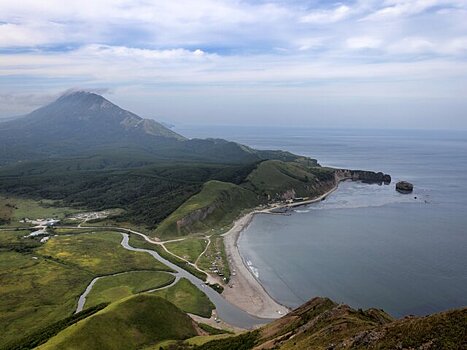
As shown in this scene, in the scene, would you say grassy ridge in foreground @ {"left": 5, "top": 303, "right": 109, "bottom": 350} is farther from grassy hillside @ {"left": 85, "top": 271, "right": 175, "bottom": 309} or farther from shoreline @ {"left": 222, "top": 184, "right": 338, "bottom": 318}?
shoreline @ {"left": 222, "top": 184, "right": 338, "bottom": 318}

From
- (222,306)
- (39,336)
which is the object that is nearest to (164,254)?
(222,306)

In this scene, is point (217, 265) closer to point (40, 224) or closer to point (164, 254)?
point (164, 254)

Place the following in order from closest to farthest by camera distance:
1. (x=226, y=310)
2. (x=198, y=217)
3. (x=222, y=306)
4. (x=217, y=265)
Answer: (x=226, y=310)
(x=222, y=306)
(x=217, y=265)
(x=198, y=217)

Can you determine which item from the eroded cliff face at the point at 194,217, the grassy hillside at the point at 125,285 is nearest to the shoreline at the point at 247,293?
the grassy hillside at the point at 125,285

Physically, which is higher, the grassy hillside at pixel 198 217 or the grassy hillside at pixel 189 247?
the grassy hillside at pixel 198 217

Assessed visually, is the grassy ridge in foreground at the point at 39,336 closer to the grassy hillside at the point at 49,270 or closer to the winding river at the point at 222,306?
the grassy hillside at the point at 49,270

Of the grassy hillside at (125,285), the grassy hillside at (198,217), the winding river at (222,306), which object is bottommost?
the grassy hillside at (125,285)

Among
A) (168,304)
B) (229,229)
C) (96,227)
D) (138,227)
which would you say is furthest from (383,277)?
(96,227)

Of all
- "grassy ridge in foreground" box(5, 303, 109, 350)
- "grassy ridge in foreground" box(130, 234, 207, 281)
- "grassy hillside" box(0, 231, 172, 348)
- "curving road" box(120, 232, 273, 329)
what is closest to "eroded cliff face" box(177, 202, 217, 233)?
"grassy ridge in foreground" box(130, 234, 207, 281)

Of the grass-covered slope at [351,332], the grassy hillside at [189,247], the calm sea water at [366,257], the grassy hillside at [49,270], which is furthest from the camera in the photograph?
the grassy hillside at [189,247]
